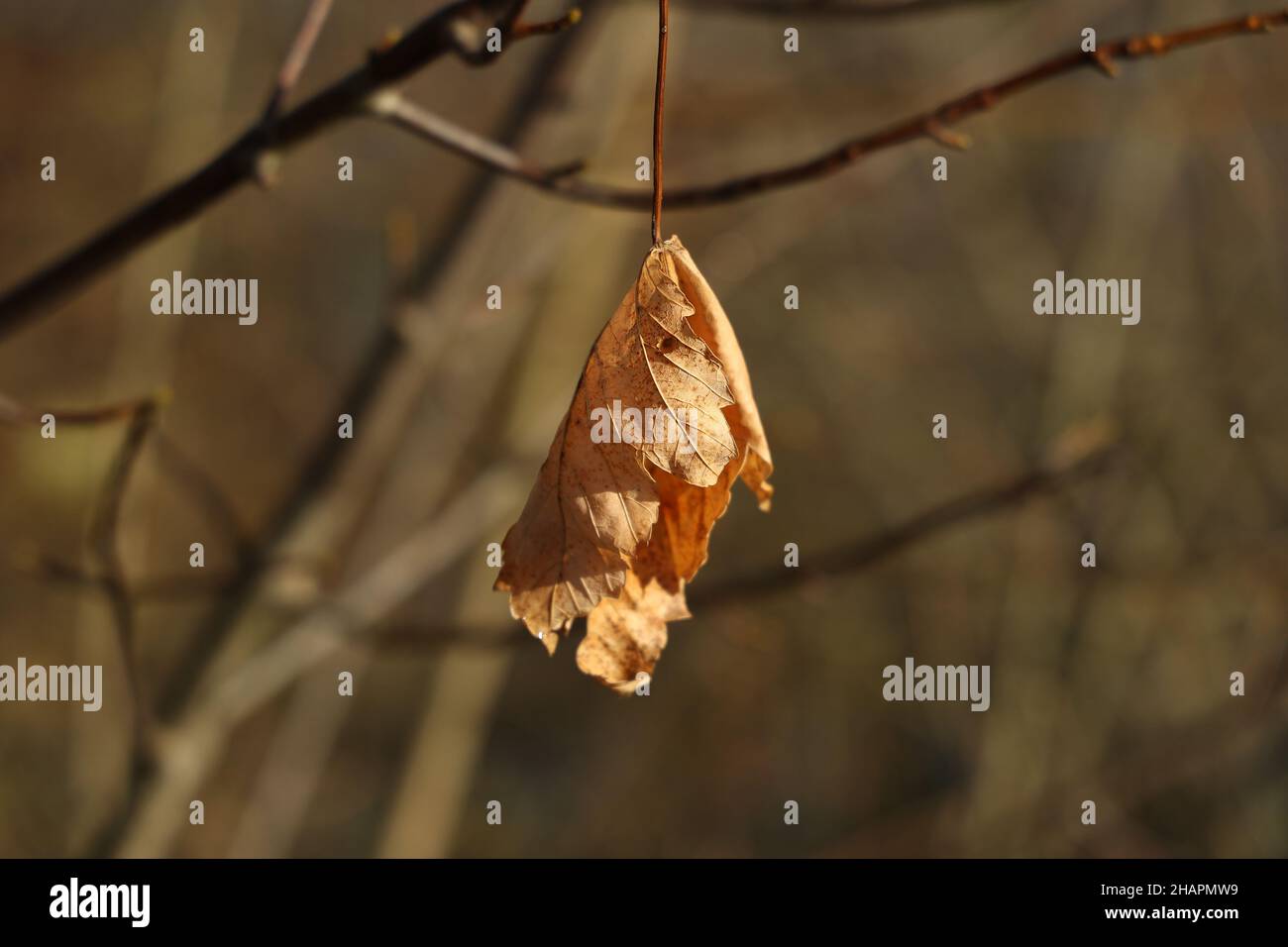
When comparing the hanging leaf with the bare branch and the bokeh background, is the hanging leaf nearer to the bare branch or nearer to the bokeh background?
the bokeh background

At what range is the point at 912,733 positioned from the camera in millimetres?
5559

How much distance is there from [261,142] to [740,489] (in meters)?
5.76

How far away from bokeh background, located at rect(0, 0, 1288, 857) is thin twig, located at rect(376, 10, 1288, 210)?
0.14 metres

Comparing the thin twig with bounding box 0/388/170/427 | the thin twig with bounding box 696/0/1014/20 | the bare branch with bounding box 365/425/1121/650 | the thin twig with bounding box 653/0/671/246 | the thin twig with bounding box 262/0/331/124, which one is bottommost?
the bare branch with bounding box 365/425/1121/650

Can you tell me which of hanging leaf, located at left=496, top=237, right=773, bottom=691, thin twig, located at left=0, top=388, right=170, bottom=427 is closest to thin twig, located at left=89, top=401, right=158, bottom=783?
thin twig, located at left=0, top=388, right=170, bottom=427

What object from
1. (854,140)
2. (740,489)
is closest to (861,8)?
(854,140)

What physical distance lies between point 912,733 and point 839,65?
371cm

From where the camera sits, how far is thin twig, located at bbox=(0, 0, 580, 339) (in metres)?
0.77

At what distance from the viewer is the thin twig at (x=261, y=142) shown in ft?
2.51

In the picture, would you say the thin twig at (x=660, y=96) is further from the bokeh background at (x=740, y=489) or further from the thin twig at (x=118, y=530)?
the thin twig at (x=118, y=530)

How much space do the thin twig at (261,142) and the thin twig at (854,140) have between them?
0.18 ft

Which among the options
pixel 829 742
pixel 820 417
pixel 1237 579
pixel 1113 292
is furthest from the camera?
pixel 829 742
